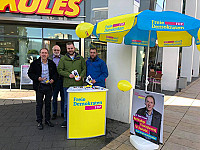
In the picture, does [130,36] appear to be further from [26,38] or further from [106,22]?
[26,38]

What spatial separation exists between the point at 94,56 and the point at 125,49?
858 mm

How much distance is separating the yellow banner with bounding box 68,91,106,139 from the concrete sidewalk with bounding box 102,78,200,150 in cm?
49

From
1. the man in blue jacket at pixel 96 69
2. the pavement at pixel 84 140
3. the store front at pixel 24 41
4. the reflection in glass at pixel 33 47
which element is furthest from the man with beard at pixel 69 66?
the reflection in glass at pixel 33 47

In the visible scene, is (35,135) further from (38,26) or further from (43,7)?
(38,26)

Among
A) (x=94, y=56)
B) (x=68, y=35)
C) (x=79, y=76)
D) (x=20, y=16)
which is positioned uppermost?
(x=20, y=16)

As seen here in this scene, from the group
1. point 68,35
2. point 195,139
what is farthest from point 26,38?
point 195,139

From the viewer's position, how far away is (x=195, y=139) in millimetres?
3498

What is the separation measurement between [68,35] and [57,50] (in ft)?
15.9

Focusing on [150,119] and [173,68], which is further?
[173,68]

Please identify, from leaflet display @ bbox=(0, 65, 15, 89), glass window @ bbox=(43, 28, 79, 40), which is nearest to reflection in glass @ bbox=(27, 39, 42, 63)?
glass window @ bbox=(43, 28, 79, 40)

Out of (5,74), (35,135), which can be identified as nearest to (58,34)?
(5,74)

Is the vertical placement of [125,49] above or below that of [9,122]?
above

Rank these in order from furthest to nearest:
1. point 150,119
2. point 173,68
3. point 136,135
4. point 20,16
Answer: point 173,68 → point 20,16 → point 136,135 → point 150,119

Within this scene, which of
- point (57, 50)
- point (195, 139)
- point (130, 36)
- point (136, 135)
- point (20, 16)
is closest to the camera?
point (136, 135)
